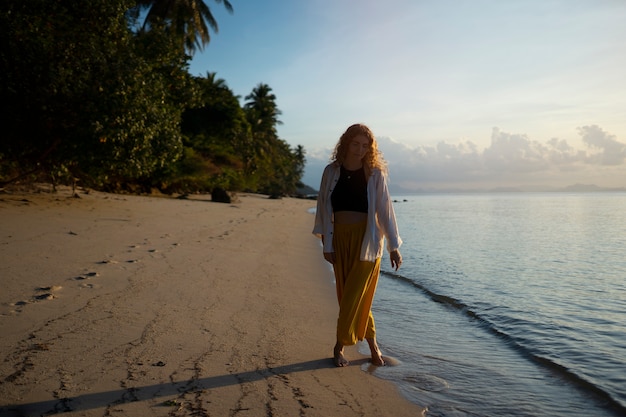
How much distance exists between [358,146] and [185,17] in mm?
29393

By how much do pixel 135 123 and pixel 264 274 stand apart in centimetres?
740

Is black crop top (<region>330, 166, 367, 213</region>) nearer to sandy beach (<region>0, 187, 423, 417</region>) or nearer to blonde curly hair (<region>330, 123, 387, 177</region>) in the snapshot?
blonde curly hair (<region>330, 123, 387, 177</region>)

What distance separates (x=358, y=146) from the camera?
4.06m

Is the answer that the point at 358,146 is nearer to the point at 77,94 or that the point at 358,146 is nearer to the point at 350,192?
the point at 350,192

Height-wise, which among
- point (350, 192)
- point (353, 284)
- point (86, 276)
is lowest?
→ point (86, 276)

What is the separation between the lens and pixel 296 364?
12.9 ft

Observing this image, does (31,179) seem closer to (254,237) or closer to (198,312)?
(254,237)

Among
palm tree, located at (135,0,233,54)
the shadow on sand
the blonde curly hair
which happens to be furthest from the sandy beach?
palm tree, located at (135,0,233,54)

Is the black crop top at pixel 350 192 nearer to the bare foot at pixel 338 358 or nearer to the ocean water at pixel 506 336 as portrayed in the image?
the bare foot at pixel 338 358

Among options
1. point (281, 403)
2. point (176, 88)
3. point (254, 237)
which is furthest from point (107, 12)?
point (281, 403)

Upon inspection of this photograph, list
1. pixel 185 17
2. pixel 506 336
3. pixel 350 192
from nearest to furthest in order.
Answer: pixel 350 192
pixel 506 336
pixel 185 17

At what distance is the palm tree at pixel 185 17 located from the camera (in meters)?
28.7

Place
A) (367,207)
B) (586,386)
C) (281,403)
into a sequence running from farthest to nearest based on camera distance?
1. (367,207)
2. (586,386)
3. (281,403)

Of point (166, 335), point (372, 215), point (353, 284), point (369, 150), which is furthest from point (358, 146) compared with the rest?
point (166, 335)
